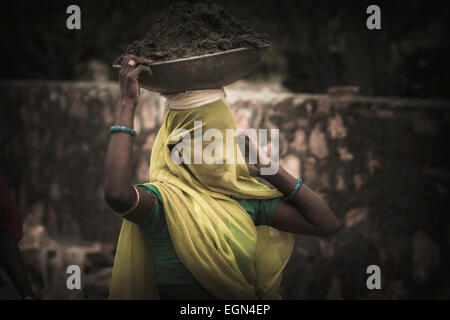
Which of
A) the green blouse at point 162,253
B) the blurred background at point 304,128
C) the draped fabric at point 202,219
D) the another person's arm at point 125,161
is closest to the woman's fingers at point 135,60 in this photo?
the another person's arm at point 125,161

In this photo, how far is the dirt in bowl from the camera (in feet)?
6.21

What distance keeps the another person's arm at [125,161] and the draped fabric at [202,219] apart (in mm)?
155

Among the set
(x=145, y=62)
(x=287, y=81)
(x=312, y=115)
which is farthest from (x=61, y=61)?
(x=145, y=62)

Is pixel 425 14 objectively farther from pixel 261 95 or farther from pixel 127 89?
pixel 127 89

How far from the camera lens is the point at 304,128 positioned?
408cm

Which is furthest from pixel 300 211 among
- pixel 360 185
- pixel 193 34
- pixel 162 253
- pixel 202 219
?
pixel 360 185

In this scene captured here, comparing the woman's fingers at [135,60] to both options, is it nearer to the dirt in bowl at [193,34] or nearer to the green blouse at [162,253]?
the dirt in bowl at [193,34]

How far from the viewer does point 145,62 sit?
187cm

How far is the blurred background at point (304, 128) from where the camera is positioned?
12.9 feet

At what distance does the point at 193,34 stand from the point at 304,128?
229 centimetres

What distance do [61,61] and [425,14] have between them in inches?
166

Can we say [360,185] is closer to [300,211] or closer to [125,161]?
[300,211]
